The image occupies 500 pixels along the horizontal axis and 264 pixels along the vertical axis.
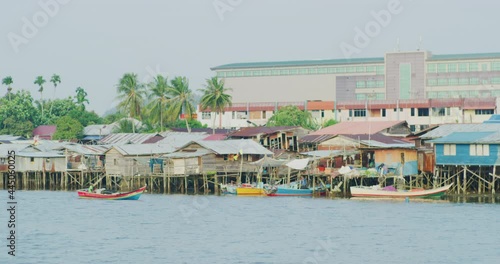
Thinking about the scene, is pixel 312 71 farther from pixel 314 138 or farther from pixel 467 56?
pixel 314 138

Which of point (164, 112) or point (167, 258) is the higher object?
point (164, 112)

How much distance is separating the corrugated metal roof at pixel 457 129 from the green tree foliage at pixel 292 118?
3032 centimetres

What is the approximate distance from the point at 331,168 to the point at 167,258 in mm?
25309

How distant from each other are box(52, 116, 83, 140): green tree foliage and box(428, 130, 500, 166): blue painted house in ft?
141

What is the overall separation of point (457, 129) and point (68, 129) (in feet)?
141

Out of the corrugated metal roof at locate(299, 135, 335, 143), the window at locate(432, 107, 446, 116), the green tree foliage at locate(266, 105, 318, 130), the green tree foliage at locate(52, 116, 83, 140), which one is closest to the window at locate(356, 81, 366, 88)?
the green tree foliage at locate(266, 105, 318, 130)

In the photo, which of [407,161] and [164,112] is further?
[164,112]

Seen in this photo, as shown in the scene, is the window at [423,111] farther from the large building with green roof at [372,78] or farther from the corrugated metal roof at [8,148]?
the corrugated metal roof at [8,148]

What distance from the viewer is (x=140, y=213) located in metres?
52.8

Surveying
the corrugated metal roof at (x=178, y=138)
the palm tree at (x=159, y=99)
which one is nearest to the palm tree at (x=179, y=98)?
the palm tree at (x=159, y=99)

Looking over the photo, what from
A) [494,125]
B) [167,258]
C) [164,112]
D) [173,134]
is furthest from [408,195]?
[164,112]

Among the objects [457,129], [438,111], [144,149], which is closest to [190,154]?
[144,149]

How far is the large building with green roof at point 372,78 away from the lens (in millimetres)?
112125

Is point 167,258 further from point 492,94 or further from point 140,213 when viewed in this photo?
point 492,94
